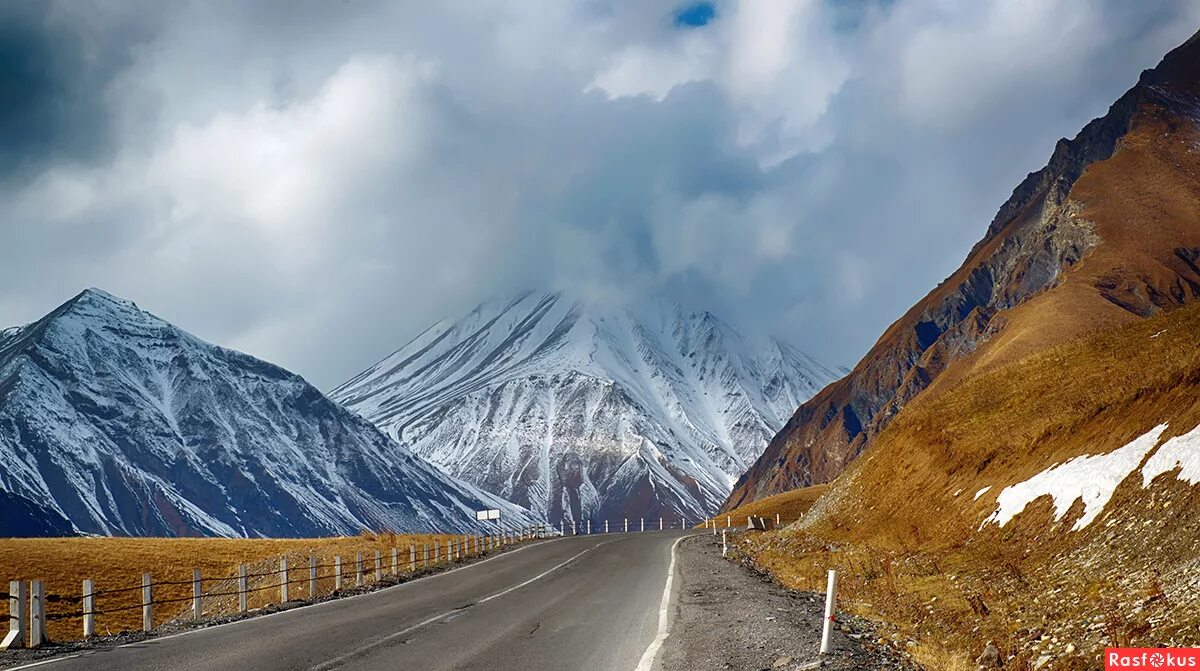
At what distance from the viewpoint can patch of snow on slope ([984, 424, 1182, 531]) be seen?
19.5 metres

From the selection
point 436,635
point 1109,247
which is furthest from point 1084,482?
point 1109,247

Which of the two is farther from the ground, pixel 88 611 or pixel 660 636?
pixel 88 611

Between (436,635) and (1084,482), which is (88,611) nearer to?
(436,635)

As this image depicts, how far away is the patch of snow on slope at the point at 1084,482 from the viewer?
19484 millimetres

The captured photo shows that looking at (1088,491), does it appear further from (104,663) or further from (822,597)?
(104,663)

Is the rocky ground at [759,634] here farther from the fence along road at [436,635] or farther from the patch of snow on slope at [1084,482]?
the patch of snow on slope at [1084,482]

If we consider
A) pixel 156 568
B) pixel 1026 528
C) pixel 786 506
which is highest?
pixel 156 568

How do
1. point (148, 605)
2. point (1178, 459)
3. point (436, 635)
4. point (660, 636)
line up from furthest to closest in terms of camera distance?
point (148, 605) → point (1178, 459) → point (436, 635) → point (660, 636)

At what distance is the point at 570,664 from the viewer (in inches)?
518

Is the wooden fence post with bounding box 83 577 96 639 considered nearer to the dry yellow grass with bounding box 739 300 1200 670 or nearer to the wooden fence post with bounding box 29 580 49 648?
the wooden fence post with bounding box 29 580 49 648

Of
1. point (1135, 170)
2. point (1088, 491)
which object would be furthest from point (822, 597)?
point (1135, 170)

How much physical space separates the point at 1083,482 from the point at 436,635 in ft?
47.8

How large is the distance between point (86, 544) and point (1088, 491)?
5696 cm

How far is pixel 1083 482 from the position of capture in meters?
20.8
